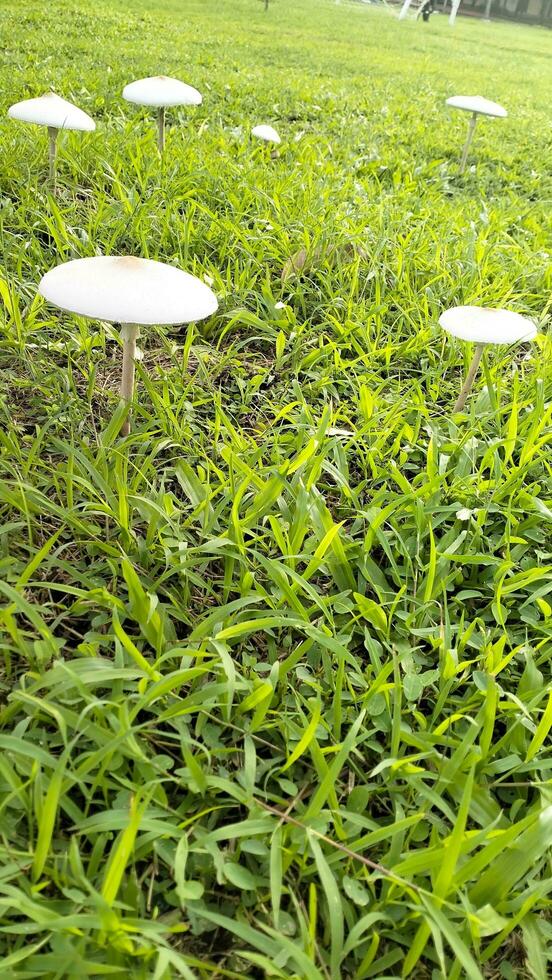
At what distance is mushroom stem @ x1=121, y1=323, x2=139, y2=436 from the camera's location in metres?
1.83

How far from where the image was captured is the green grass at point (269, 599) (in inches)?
44.9

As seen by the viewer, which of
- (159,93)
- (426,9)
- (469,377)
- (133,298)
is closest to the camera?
(133,298)

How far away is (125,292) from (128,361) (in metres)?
0.38

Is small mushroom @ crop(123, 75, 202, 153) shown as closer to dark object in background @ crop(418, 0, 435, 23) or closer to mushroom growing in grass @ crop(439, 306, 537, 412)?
mushroom growing in grass @ crop(439, 306, 537, 412)

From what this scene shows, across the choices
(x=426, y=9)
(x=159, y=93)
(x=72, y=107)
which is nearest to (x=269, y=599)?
(x=72, y=107)

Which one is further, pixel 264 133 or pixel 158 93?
pixel 264 133

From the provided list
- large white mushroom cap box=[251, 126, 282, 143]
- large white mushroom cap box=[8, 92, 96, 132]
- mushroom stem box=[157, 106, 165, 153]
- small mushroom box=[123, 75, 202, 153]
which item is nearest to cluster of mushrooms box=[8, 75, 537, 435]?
large white mushroom cap box=[8, 92, 96, 132]

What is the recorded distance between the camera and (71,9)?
914cm

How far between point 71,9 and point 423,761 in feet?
35.6

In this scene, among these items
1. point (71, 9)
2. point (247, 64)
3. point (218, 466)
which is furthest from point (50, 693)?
point (71, 9)

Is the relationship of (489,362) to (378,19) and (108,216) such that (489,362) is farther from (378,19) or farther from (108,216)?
(378,19)

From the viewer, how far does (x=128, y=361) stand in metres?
1.93

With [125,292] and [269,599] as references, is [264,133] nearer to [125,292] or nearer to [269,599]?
[125,292]

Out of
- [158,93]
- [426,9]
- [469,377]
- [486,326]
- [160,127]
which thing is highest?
[426,9]
